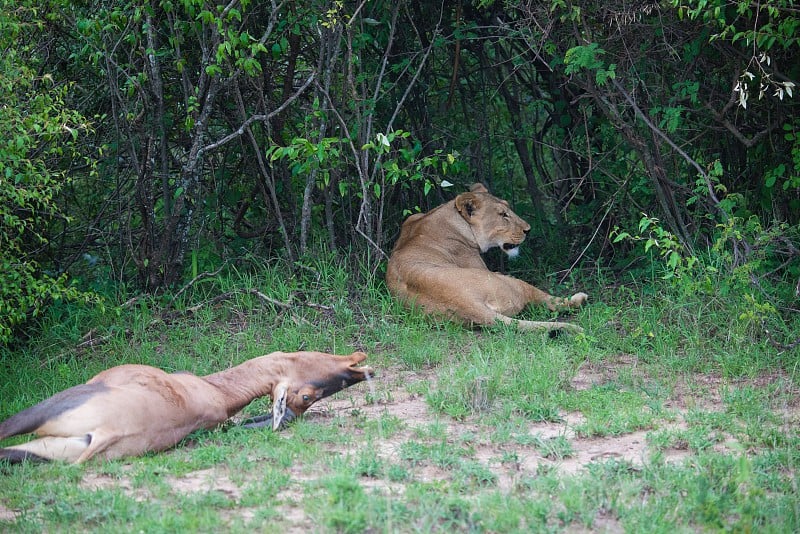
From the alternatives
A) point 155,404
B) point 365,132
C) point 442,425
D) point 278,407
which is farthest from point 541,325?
point 155,404

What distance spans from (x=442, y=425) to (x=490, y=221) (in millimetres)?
3660

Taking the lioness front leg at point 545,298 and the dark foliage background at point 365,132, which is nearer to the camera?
the dark foliage background at point 365,132

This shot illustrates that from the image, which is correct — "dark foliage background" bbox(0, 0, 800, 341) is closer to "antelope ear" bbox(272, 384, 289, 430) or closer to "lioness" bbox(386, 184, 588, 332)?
"lioness" bbox(386, 184, 588, 332)

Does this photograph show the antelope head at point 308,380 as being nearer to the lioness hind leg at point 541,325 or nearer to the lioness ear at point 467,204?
the lioness hind leg at point 541,325

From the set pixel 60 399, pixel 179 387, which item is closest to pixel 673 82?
pixel 179 387

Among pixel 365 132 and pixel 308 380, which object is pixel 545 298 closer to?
pixel 365 132

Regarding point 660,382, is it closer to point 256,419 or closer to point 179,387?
point 256,419

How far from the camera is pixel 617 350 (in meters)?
6.74

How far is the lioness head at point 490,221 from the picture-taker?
856cm

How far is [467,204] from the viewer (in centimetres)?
853

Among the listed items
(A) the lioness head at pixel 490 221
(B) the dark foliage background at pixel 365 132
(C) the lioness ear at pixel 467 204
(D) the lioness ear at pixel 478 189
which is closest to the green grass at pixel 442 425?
(B) the dark foliage background at pixel 365 132

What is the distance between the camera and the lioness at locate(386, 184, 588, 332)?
7344 millimetres

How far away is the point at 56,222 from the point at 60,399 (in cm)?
366

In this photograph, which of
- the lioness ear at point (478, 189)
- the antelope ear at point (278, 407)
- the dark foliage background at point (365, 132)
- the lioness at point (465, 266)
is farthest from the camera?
the lioness ear at point (478, 189)
